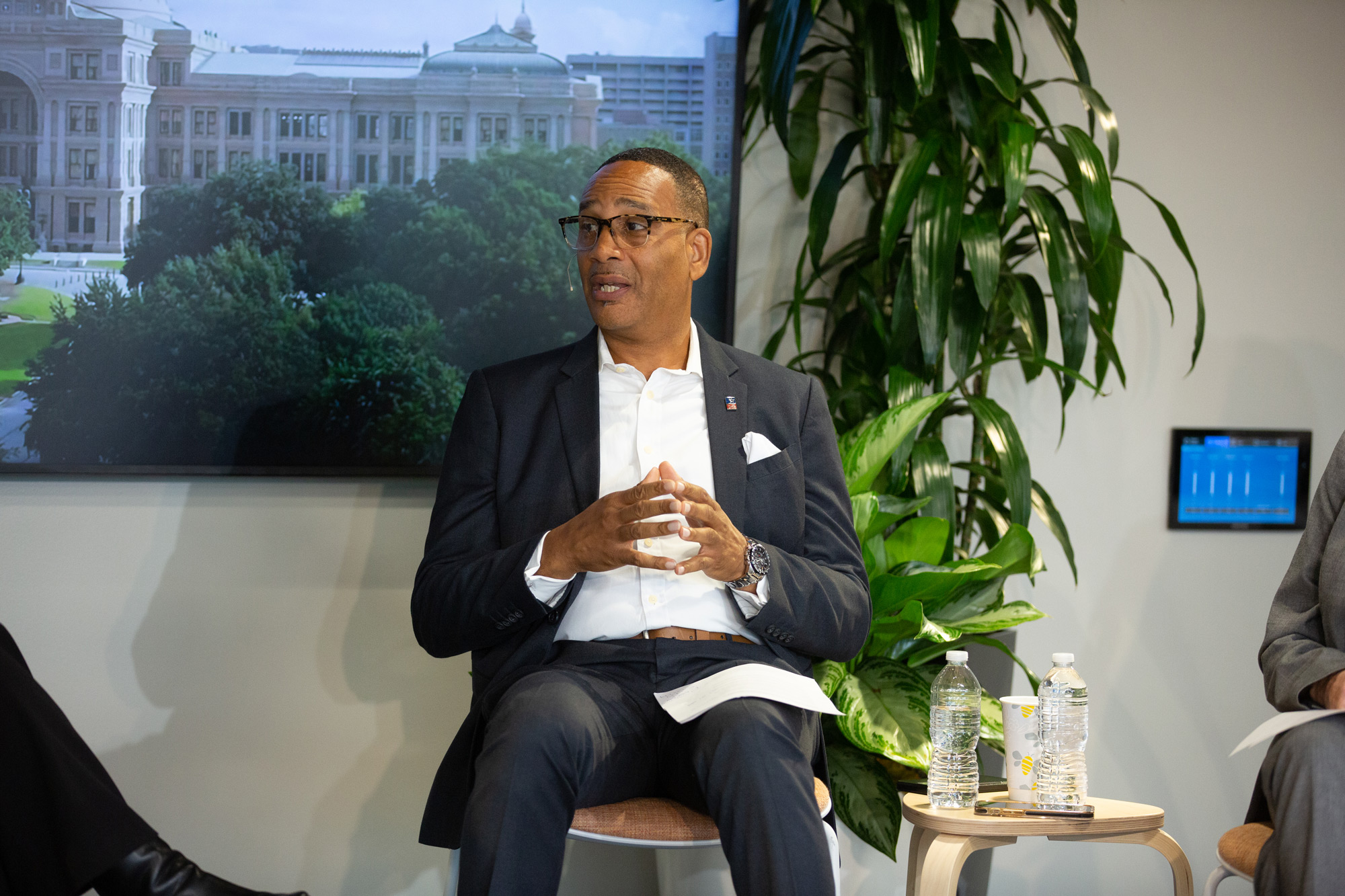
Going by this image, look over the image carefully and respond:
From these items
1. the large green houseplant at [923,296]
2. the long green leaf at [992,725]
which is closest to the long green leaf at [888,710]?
the large green houseplant at [923,296]

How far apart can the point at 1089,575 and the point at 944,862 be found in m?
1.35

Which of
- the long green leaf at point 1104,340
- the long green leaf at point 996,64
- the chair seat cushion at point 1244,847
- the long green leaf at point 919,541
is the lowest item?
the chair seat cushion at point 1244,847

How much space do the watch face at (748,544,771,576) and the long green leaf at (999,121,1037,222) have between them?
0.93 m

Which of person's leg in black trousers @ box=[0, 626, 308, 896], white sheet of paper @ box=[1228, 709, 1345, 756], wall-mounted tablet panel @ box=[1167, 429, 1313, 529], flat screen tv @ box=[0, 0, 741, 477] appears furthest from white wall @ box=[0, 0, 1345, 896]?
white sheet of paper @ box=[1228, 709, 1345, 756]

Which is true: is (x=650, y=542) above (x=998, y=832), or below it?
above

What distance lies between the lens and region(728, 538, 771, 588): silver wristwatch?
164 cm

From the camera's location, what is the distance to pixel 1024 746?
174cm

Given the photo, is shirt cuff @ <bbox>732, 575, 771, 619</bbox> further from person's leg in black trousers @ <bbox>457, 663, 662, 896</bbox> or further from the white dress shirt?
person's leg in black trousers @ <bbox>457, 663, 662, 896</bbox>

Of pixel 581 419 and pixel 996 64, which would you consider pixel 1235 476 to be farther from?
pixel 581 419

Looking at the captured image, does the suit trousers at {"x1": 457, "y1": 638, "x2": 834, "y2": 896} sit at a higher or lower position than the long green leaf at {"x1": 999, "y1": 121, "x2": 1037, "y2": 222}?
lower

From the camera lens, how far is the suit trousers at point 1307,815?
58.7 inches

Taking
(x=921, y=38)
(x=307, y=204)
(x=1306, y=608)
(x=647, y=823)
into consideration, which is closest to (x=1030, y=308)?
(x=921, y=38)

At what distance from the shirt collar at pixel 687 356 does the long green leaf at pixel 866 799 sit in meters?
0.72

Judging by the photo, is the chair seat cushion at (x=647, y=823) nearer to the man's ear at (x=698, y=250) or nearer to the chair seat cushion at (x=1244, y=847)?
the chair seat cushion at (x=1244, y=847)
